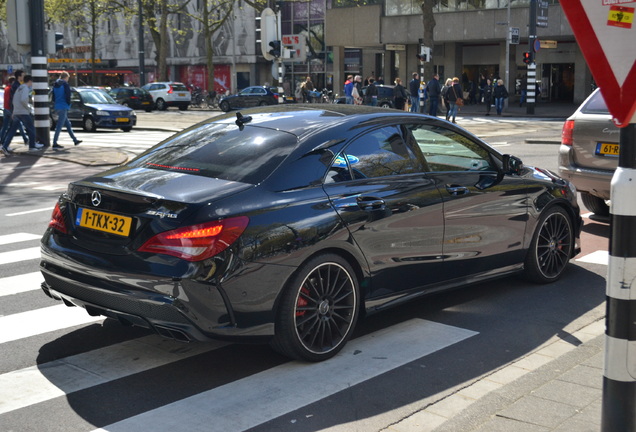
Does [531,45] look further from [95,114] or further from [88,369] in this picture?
[88,369]

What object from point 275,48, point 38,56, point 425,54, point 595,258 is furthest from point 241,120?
point 425,54

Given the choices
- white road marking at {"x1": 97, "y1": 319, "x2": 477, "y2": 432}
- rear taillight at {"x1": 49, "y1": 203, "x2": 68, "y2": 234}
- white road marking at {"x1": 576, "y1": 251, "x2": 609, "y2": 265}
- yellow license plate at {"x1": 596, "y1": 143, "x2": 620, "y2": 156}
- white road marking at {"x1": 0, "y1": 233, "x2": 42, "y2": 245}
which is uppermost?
yellow license plate at {"x1": 596, "y1": 143, "x2": 620, "y2": 156}

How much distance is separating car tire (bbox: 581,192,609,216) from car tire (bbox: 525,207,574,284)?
3520 millimetres

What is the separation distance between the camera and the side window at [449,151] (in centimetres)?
620

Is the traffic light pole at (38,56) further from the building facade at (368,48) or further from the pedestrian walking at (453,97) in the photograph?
the building facade at (368,48)

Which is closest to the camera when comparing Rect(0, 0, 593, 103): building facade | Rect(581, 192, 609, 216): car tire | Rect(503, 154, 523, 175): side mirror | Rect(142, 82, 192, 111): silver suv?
Rect(503, 154, 523, 175): side mirror

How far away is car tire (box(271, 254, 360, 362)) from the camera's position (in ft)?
16.3

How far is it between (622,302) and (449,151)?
343cm

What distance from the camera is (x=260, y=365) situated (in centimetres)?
518

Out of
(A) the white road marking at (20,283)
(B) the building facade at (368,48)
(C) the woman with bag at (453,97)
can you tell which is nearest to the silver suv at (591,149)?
(A) the white road marking at (20,283)

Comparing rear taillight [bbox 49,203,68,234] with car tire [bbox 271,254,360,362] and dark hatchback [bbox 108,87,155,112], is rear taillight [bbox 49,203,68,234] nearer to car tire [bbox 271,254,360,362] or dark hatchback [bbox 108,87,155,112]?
car tire [bbox 271,254,360,362]

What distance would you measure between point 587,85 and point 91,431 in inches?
1932

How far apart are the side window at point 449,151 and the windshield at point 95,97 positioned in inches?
929

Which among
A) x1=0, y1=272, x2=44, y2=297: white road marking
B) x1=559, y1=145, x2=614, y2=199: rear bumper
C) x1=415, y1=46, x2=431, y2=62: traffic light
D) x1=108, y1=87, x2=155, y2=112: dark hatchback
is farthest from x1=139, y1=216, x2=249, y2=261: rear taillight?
x1=108, y1=87, x2=155, y2=112: dark hatchback
